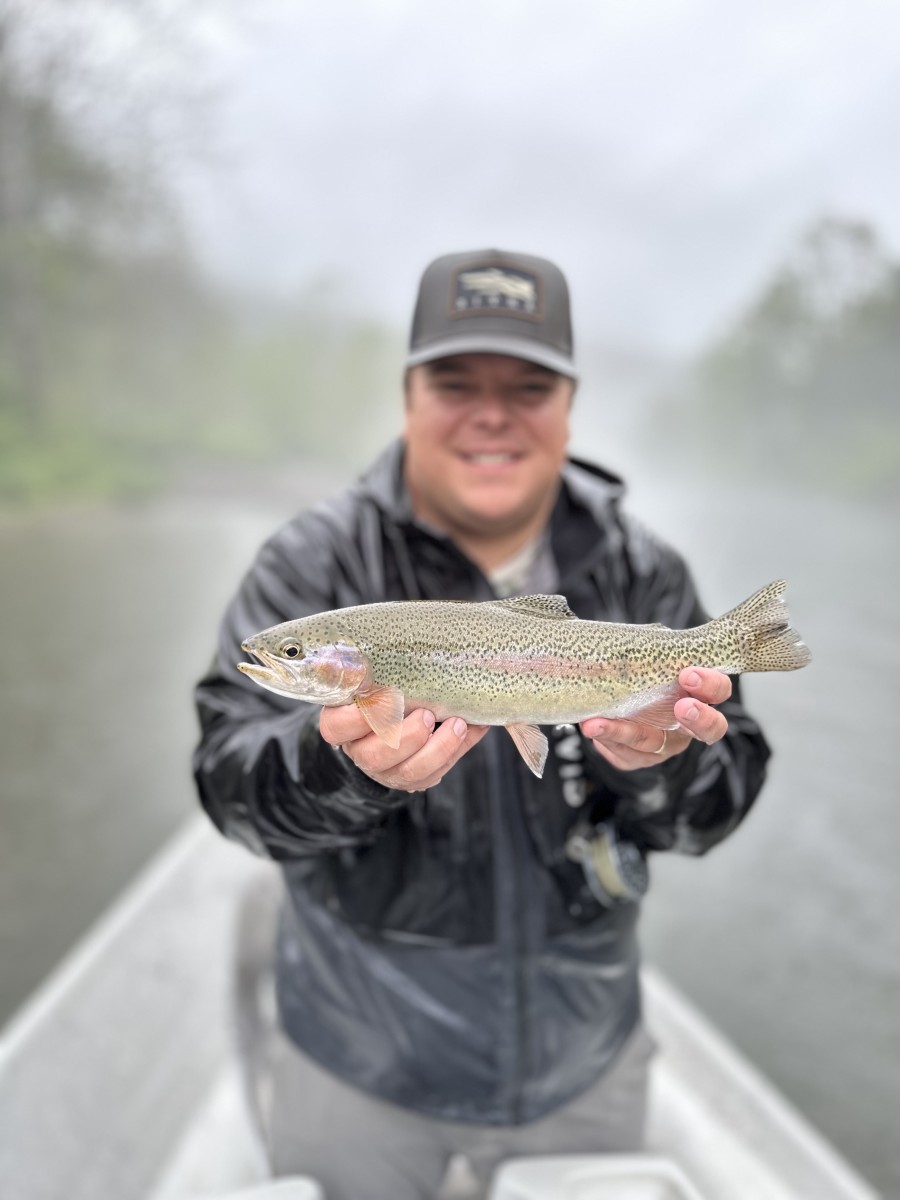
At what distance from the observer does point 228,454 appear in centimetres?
3078

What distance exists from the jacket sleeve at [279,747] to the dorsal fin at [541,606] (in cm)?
48

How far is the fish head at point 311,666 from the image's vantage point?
1.45 metres

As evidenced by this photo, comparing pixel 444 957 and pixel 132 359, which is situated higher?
pixel 132 359

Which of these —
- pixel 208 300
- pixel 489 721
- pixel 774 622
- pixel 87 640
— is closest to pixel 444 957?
pixel 489 721

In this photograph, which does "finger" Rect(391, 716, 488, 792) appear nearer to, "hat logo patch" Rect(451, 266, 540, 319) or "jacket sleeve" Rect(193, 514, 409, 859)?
"jacket sleeve" Rect(193, 514, 409, 859)

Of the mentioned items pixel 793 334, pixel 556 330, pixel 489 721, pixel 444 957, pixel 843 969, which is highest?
pixel 793 334

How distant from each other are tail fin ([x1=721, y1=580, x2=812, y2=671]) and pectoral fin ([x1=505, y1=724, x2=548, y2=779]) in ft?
1.47

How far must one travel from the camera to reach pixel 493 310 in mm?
2021

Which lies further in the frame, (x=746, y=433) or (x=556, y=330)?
(x=746, y=433)

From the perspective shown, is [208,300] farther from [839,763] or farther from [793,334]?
[839,763]

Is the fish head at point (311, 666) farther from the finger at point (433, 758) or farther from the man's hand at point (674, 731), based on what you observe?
the man's hand at point (674, 731)

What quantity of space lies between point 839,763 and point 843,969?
276 cm

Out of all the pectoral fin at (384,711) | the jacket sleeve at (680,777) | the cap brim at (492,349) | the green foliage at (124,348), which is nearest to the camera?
the pectoral fin at (384,711)

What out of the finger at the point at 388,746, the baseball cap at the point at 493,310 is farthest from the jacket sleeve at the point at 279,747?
the baseball cap at the point at 493,310
